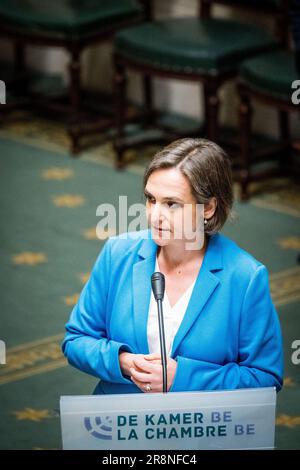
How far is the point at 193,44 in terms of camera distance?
5496 millimetres

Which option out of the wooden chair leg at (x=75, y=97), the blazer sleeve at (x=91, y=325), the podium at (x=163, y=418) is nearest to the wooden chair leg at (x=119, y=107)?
Answer: the wooden chair leg at (x=75, y=97)

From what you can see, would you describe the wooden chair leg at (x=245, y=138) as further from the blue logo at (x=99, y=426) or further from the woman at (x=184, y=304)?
the blue logo at (x=99, y=426)

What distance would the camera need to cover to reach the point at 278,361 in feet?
7.52

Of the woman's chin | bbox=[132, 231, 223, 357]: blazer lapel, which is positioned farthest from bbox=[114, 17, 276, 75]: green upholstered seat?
the woman's chin

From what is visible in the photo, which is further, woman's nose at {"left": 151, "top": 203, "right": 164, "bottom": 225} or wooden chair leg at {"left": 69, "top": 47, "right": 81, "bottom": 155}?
wooden chair leg at {"left": 69, "top": 47, "right": 81, "bottom": 155}

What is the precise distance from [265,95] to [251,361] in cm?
311

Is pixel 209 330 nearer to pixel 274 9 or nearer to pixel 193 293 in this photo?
pixel 193 293

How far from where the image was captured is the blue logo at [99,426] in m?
1.88

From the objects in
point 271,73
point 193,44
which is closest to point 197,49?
point 193,44

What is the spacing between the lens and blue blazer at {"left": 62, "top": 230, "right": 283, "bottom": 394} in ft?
7.41

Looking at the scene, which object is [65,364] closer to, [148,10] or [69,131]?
[69,131]

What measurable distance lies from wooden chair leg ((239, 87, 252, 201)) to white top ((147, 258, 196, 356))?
10.4 ft

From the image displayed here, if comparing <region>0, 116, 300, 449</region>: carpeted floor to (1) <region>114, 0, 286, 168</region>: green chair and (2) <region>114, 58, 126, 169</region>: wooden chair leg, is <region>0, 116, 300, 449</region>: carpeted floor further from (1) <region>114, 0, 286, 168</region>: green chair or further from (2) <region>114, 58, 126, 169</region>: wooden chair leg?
(1) <region>114, 0, 286, 168</region>: green chair

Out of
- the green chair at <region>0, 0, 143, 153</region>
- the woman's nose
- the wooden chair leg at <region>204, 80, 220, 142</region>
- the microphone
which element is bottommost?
the wooden chair leg at <region>204, 80, 220, 142</region>
